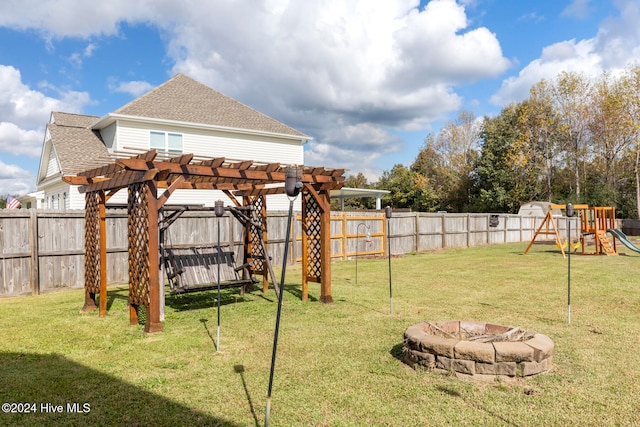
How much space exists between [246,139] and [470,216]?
36.6ft

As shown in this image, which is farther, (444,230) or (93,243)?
(444,230)

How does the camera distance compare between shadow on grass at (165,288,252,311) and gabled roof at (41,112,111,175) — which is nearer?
shadow on grass at (165,288,252,311)

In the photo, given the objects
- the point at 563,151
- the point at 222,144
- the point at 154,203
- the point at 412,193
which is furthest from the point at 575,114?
the point at 154,203

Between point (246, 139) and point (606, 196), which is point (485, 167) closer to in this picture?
point (606, 196)

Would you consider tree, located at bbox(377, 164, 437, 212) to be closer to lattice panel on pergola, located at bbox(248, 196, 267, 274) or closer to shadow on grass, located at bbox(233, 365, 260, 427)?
lattice panel on pergola, located at bbox(248, 196, 267, 274)

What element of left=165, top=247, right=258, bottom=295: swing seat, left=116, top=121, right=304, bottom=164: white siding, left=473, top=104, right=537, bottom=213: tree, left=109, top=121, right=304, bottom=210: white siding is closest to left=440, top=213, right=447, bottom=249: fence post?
left=109, top=121, right=304, bottom=210: white siding

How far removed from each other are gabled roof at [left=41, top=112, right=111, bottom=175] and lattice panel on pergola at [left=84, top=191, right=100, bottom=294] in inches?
368

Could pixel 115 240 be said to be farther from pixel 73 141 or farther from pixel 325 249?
pixel 73 141

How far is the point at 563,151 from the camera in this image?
34188mm

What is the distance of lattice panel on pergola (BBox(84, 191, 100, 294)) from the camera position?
7.45 meters

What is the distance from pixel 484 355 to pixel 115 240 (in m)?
9.22

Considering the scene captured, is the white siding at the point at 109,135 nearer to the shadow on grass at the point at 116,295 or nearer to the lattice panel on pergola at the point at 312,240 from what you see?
the shadow on grass at the point at 116,295

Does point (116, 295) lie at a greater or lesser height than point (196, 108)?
lesser

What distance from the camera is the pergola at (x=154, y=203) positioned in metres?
6.18
